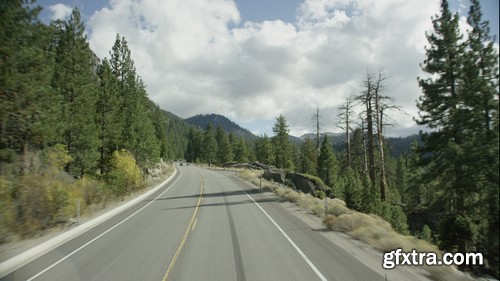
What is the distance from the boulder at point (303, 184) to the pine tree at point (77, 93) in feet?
76.9

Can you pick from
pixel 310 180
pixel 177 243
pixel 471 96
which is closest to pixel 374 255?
pixel 177 243

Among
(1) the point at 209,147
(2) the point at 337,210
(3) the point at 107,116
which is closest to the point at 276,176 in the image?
(2) the point at 337,210

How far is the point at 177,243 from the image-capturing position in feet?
25.6

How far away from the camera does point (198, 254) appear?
680 centimetres

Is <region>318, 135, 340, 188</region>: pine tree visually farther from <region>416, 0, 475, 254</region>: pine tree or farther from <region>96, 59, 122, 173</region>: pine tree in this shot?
<region>96, 59, 122, 173</region>: pine tree

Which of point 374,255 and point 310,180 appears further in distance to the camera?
point 310,180

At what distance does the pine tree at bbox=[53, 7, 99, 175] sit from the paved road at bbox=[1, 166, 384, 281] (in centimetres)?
1293

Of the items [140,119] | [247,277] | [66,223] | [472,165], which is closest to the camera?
[247,277]

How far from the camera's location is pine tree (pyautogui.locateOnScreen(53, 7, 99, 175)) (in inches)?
763

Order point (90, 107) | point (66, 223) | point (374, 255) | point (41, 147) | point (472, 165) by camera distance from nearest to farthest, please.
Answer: point (374, 255) → point (472, 165) → point (66, 223) → point (41, 147) → point (90, 107)

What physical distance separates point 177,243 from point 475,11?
54.2 ft

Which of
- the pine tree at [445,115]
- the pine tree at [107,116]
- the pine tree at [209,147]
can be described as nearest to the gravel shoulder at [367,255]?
the pine tree at [445,115]

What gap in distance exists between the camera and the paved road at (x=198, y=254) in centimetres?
558

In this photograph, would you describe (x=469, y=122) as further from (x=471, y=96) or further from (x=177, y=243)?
(x=177, y=243)
